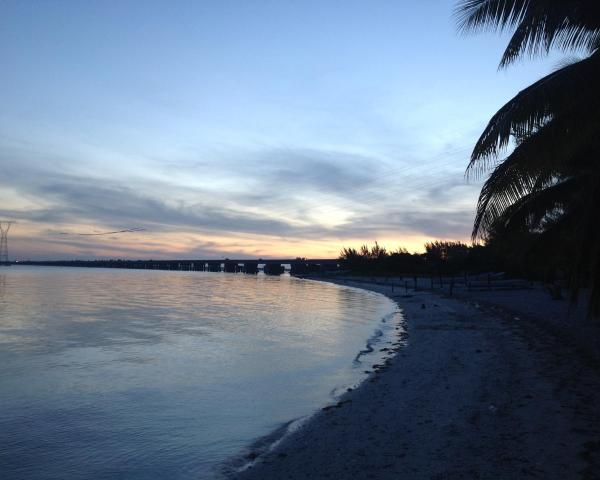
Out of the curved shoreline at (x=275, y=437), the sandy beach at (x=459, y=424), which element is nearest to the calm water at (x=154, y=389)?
the curved shoreline at (x=275, y=437)

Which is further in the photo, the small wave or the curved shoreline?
the small wave

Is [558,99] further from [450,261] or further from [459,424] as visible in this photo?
[450,261]

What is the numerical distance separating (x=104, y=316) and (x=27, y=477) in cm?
2181

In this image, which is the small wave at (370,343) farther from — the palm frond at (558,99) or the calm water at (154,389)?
the palm frond at (558,99)

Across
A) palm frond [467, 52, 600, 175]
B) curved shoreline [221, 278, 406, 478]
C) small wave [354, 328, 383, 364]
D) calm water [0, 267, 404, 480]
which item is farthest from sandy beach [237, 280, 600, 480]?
palm frond [467, 52, 600, 175]

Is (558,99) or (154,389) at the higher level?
(558,99)

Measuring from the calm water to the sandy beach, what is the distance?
111 centimetres

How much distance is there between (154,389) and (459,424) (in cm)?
724

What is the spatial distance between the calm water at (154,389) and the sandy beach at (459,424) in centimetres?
111

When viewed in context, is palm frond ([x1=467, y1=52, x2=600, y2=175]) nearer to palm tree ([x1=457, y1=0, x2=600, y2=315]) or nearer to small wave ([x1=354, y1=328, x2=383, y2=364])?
palm tree ([x1=457, y1=0, x2=600, y2=315])

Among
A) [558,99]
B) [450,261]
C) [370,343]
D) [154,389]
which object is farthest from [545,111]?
[450,261]

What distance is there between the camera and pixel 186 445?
7.73 meters

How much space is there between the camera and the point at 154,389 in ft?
37.5

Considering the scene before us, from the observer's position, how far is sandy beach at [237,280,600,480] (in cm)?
589
